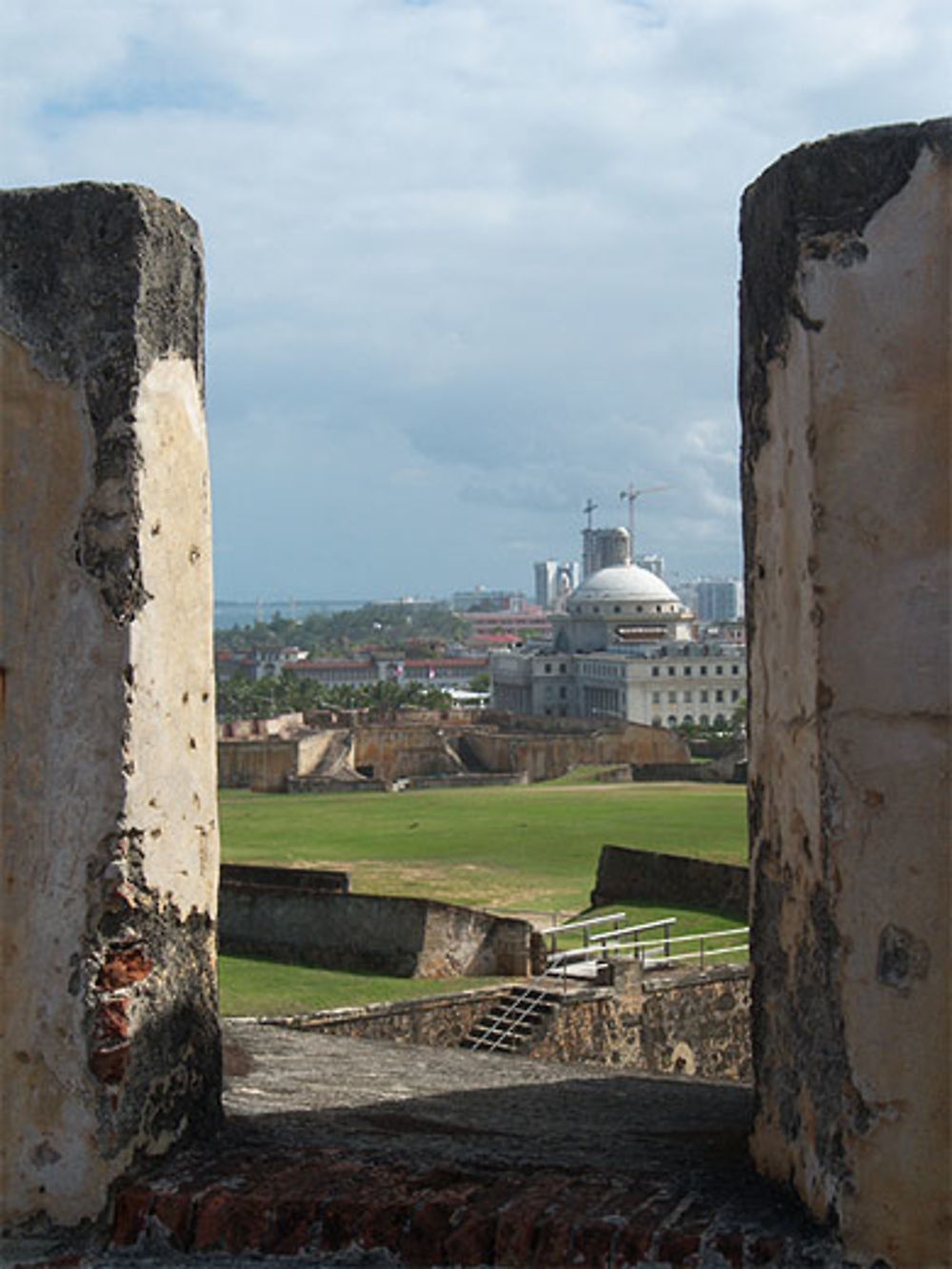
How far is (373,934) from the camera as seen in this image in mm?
15133

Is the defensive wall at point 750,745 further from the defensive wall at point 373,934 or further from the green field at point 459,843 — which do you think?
the defensive wall at point 373,934

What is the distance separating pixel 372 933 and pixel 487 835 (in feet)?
41.8

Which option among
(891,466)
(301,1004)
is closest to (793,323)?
(891,466)

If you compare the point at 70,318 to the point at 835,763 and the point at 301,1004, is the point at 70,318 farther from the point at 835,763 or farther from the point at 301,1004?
the point at 301,1004

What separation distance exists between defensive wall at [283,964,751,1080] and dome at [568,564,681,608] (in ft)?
233

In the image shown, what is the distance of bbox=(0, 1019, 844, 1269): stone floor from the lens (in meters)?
3.66

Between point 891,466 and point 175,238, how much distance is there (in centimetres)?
194

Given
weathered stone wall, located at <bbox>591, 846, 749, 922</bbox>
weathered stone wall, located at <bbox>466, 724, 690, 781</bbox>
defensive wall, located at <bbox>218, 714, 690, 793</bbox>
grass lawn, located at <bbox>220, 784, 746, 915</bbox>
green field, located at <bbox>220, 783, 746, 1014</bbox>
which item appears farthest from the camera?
weathered stone wall, located at <bbox>466, 724, 690, 781</bbox>

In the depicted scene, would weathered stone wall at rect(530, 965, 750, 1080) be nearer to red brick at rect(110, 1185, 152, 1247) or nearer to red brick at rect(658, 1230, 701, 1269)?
red brick at rect(110, 1185, 152, 1247)

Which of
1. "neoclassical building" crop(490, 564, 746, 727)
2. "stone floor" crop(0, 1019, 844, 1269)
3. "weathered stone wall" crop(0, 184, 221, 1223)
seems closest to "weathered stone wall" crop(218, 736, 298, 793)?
"neoclassical building" crop(490, 564, 746, 727)

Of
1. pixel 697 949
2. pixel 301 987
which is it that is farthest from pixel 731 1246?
pixel 697 949

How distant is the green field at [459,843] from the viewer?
1449cm

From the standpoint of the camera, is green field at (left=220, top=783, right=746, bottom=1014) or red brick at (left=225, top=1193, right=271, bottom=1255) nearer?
red brick at (left=225, top=1193, right=271, bottom=1255)

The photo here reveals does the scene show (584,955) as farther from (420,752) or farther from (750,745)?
(420,752)
